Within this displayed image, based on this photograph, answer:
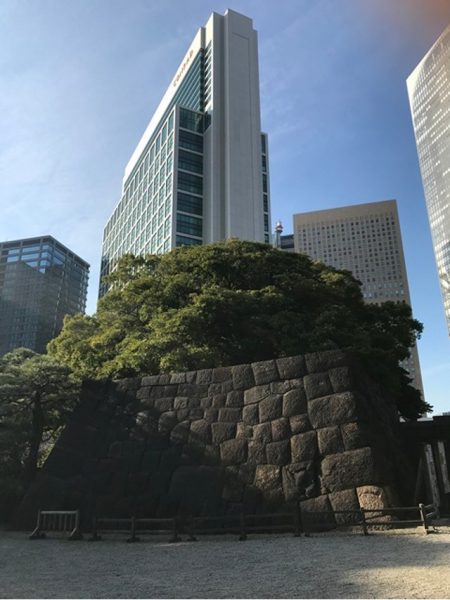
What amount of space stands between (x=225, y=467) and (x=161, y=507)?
70.7 inches

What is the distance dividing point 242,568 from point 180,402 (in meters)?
6.38

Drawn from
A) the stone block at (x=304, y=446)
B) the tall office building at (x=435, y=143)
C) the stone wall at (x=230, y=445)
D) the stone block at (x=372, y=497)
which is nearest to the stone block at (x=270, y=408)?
the stone wall at (x=230, y=445)

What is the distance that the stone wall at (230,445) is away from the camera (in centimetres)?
1017

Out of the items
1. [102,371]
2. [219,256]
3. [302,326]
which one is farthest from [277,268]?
[102,371]

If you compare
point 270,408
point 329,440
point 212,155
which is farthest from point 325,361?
point 212,155

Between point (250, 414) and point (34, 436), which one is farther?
point (34, 436)

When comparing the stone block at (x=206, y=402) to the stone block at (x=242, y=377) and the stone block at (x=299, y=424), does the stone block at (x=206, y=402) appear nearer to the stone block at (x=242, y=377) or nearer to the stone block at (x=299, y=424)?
the stone block at (x=242, y=377)

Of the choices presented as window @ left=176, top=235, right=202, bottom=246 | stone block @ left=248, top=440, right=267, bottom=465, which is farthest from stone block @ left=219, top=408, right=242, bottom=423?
window @ left=176, top=235, right=202, bottom=246

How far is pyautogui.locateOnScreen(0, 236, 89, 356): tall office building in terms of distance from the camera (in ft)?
238

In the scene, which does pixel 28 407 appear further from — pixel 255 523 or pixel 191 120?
pixel 191 120

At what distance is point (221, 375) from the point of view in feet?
41.0

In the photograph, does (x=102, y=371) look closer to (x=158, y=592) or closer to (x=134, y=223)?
(x=158, y=592)

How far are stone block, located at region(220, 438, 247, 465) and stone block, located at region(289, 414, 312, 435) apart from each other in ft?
3.99

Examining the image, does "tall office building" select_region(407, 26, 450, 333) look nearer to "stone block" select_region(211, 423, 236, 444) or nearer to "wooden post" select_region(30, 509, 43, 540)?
"stone block" select_region(211, 423, 236, 444)
